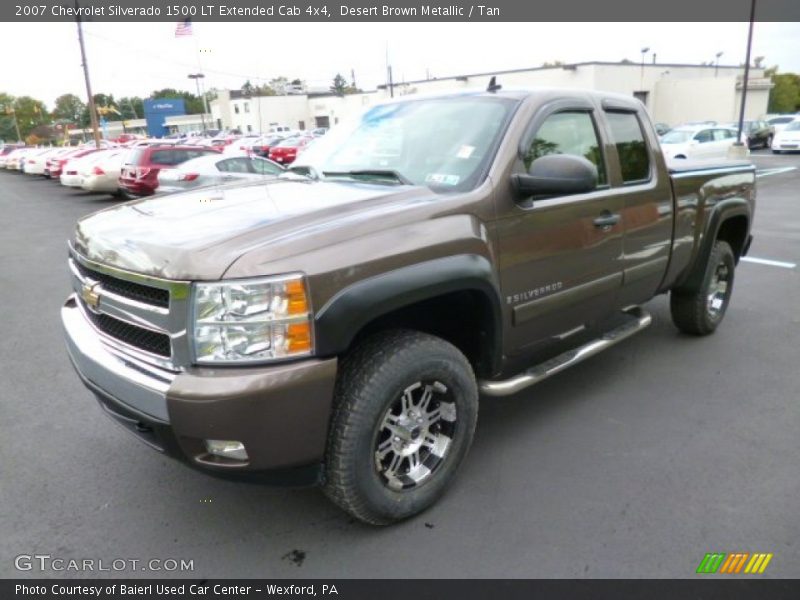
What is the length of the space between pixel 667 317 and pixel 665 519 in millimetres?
3330

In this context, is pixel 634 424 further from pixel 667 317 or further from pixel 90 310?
pixel 90 310

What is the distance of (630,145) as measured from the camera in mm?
4078

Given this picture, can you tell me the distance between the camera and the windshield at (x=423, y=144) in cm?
317

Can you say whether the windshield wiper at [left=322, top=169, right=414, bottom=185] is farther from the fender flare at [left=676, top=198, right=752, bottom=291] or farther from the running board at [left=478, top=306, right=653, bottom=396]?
the fender flare at [left=676, top=198, right=752, bottom=291]

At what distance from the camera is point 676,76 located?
5219cm

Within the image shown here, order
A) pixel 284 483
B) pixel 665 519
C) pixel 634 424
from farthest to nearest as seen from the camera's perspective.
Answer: pixel 634 424
pixel 665 519
pixel 284 483

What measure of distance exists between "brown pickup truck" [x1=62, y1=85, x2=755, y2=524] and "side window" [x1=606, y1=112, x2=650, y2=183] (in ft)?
0.06

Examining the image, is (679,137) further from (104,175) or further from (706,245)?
(706,245)

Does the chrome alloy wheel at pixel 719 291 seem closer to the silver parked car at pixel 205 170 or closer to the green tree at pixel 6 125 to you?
the silver parked car at pixel 205 170

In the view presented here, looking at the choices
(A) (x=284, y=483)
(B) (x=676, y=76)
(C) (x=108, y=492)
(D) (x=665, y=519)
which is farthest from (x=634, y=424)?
(B) (x=676, y=76)

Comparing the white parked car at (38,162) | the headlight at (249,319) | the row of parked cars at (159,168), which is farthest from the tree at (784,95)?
the headlight at (249,319)

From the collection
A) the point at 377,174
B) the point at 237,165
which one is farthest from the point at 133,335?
the point at 237,165

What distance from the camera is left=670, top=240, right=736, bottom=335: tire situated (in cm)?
492

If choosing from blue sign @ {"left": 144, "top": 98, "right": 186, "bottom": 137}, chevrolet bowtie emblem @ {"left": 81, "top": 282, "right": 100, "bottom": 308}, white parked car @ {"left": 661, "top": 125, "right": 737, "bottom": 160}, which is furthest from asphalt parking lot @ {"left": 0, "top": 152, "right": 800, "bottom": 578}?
blue sign @ {"left": 144, "top": 98, "right": 186, "bottom": 137}
